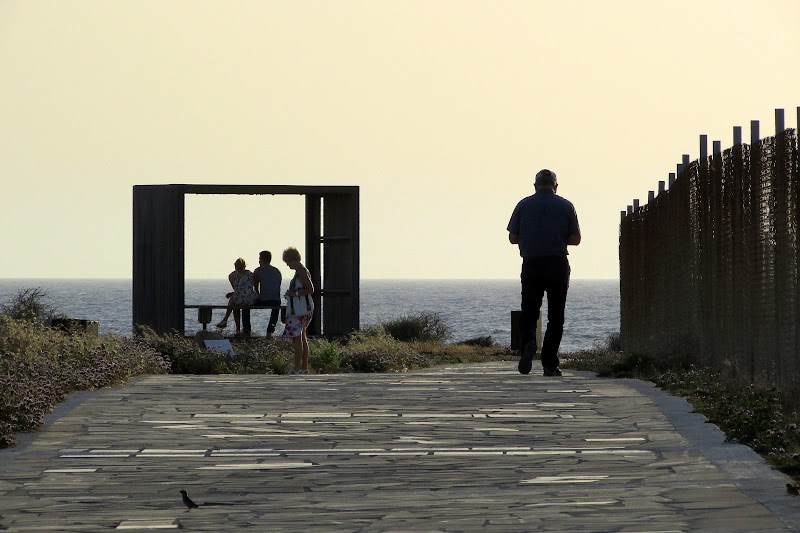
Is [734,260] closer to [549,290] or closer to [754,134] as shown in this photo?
[754,134]

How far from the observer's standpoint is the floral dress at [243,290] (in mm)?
23312

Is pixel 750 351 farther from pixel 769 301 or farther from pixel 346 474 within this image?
pixel 346 474

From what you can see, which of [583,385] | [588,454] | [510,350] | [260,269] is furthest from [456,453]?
[510,350]

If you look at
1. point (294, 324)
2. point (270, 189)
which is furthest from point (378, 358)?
point (270, 189)

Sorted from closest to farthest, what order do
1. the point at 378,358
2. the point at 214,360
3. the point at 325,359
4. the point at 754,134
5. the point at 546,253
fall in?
the point at 754,134
the point at 546,253
the point at 214,360
the point at 325,359
the point at 378,358

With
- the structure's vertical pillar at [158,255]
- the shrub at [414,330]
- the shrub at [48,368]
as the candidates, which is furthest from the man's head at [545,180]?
the shrub at [414,330]

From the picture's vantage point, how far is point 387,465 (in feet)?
21.6

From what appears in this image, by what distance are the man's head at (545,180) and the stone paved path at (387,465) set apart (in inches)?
124

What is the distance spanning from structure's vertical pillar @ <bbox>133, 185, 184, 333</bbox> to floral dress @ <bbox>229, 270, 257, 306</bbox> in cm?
123

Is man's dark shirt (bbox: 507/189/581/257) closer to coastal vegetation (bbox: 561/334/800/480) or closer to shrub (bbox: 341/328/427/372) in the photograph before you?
coastal vegetation (bbox: 561/334/800/480)

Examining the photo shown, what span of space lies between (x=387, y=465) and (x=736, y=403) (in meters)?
2.86

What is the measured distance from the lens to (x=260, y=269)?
23.6m

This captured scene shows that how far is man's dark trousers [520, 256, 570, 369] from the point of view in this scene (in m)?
11.8

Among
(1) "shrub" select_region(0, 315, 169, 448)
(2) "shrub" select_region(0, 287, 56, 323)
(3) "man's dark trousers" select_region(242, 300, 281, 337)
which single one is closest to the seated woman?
(3) "man's dark trousers" select_region(242, 300, 281, 337)
